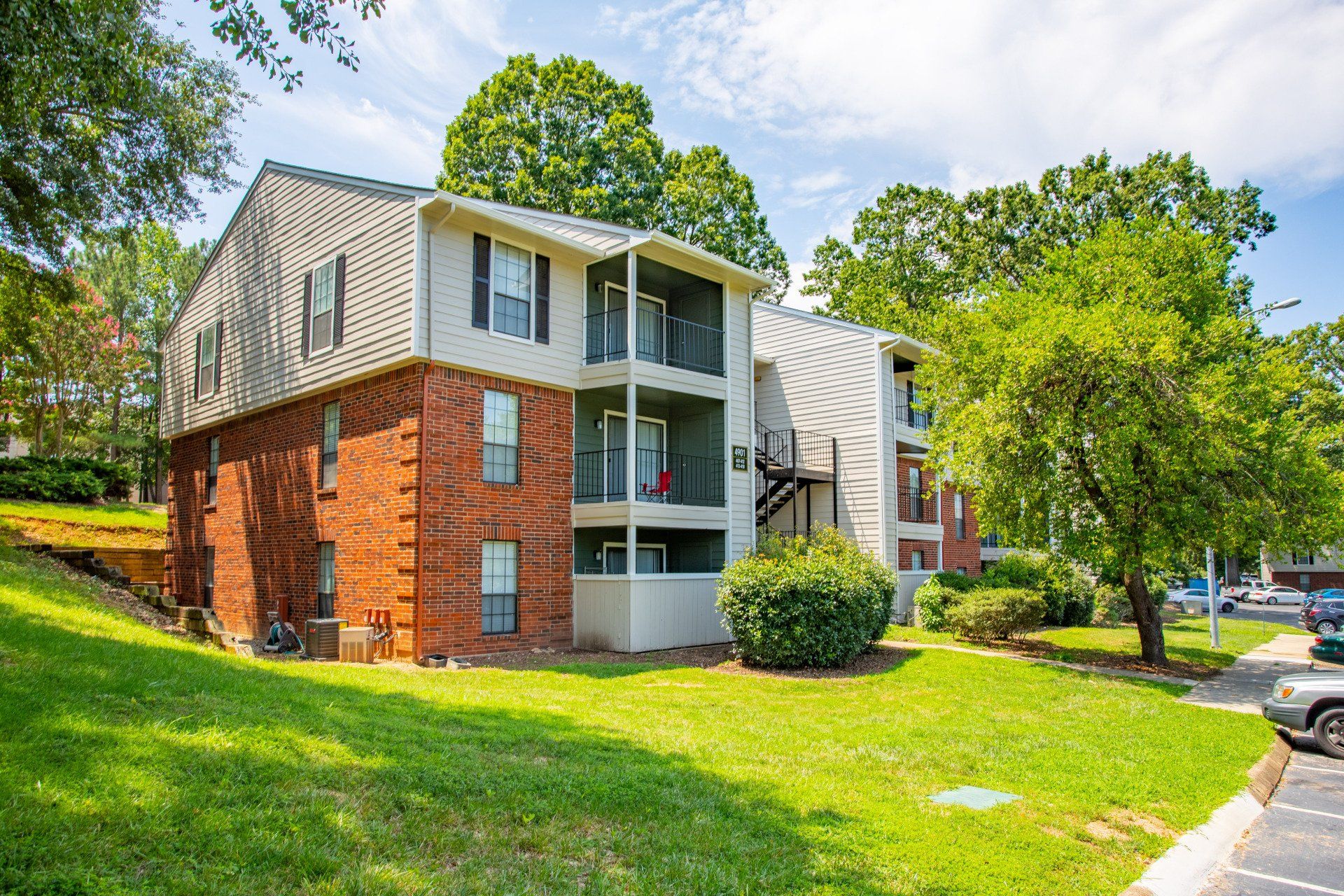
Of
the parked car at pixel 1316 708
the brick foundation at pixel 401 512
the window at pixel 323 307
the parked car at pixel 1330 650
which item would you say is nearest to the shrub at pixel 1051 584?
the parked car at pixel 1330 650

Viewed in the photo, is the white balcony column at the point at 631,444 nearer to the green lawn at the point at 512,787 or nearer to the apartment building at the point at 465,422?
the apartment building at the point at 465,422

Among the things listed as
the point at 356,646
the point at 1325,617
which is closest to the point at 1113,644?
the point at 1325,617

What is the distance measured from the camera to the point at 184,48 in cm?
1683

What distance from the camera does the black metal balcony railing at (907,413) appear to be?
24219 millimetres

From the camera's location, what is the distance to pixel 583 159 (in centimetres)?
3194

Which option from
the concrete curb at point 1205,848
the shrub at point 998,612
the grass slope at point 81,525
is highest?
the grass slope at point 81,525

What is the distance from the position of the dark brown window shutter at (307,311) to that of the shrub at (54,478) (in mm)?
15423

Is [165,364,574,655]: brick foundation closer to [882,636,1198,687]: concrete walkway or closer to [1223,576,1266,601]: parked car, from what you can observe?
[882,636,1198,687]: concrete walkway

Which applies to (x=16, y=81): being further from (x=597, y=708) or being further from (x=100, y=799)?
(x=597, y=708)

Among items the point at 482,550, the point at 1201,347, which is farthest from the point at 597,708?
the point at 1201,347

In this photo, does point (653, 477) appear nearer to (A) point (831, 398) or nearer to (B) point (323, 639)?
(A) point (831, 398)

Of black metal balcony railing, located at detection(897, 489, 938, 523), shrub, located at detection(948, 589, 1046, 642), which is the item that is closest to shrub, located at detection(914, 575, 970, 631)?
shrub, located at detection(948, 589, 1046, 642)

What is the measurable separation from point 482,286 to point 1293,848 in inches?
519

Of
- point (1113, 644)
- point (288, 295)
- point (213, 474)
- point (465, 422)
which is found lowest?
point (1113, 644)
